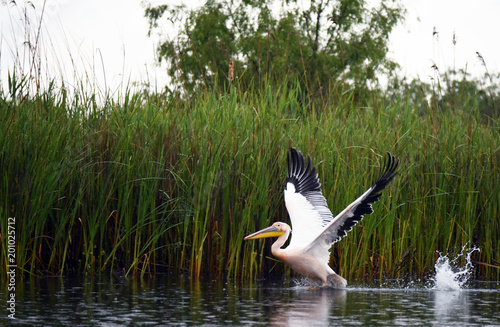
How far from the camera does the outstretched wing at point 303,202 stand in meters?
6.86

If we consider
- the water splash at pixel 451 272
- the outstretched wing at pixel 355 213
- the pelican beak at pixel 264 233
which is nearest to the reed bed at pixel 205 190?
the water splash at pixel 451 272

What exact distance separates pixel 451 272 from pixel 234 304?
236 cm

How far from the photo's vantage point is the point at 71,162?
268 inches

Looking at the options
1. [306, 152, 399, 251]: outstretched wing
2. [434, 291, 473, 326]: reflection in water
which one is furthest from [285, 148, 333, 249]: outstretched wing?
[434, 291, 473, 326]: reflection in water

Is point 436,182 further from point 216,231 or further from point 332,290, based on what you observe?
point 216,231

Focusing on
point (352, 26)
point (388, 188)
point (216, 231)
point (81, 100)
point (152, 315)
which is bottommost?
point (152, 315)

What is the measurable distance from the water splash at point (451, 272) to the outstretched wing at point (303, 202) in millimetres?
1160

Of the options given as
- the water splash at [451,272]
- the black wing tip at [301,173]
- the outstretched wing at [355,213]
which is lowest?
the water splash at [451,272]

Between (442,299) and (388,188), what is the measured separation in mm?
1618

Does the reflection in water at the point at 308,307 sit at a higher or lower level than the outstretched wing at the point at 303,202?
lower

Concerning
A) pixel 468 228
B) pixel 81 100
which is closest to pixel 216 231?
pixel 81 100

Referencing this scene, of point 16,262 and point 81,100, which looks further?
point 81,100

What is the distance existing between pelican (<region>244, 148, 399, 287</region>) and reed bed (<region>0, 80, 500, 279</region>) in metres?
0.25

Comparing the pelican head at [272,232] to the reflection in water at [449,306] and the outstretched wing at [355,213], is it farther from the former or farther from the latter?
the reflection in water at [449,306]
